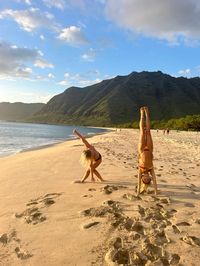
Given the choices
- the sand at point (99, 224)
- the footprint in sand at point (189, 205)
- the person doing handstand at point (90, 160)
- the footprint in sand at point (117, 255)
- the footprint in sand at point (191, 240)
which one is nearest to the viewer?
the footprint in sand at point (117, 255)

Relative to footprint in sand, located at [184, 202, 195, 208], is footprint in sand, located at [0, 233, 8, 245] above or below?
below

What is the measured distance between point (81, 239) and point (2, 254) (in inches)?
51.5

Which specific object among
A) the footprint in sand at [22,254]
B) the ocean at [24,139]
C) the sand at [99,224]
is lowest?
the ocean at [24,139]

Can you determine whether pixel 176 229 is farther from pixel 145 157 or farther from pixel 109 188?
pixel 109 188

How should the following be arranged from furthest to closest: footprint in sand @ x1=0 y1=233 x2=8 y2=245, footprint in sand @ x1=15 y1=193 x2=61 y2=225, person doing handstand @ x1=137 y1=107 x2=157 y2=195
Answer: person doing handstand @ x1=137 y1=107 x2=157 y2=195 < footprint in sand @ x1=15 y1=193 x2=61 y2=225 < footprint in sand @ x1=0 y1=233 x2=8 y2=245

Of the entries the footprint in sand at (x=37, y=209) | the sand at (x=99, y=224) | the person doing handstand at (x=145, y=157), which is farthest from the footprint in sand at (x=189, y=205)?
the footprint in sand at (x=37, y=209)

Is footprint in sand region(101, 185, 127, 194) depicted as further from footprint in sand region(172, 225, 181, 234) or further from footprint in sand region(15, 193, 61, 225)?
footprint in sand region(172, 225, 181, 234)

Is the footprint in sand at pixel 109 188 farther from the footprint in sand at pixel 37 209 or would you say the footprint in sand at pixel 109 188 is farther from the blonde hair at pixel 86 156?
the blonde hair at pixel 86 156

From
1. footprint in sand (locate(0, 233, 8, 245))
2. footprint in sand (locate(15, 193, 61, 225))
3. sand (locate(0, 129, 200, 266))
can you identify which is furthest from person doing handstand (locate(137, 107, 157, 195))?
footprint in sand (locate(0, 233, 8, 245))

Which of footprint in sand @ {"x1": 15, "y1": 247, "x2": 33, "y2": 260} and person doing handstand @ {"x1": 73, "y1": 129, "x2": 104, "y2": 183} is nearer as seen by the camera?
footprint in sand @ {"x1": 15, "y1": 247, "x2": 33, "y2": 260}

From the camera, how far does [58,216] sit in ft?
22.3

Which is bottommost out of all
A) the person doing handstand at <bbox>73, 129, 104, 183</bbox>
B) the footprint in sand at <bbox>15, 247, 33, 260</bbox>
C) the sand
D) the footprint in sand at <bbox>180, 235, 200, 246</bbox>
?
the footprint in sand at <bbox>15, 247, 33, 260</bbox>

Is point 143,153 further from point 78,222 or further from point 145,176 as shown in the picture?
point 78,222

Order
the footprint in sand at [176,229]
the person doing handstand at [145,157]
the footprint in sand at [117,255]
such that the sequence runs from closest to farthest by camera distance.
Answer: the footprint in sand at [117,255]
the footprint in sand at [176,229]
the person doing handstand at [145,157]
